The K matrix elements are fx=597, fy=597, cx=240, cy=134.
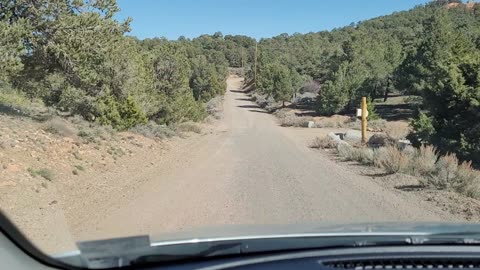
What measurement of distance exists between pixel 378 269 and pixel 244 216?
26.1 ft

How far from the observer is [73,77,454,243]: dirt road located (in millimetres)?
9922

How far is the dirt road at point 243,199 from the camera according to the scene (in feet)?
32.6

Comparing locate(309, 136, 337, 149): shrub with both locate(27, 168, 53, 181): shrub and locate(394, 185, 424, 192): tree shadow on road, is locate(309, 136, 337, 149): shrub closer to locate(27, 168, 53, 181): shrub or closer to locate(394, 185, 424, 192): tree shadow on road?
locate(394, 185, 424, 192): tree shadow on road

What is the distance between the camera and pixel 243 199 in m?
12.3

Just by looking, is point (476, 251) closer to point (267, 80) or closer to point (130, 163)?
point (130, 163)

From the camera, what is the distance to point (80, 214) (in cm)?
1055

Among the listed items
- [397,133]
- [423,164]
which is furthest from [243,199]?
[397,133]

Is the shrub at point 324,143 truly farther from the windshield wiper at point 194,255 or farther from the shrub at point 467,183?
the windshield wiper at point 194,255

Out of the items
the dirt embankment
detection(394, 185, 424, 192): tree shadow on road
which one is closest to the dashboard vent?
the dirt embankment

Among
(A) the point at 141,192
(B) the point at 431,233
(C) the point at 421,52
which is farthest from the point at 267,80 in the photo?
(B) the point at 431,233

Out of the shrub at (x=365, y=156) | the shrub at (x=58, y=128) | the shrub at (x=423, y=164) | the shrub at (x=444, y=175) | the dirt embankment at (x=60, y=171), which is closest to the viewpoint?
the dirt embankment at (x=60, y=171)

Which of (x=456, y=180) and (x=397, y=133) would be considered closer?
(x=456, y=180)

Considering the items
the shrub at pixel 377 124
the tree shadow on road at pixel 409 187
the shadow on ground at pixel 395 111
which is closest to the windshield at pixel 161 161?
the tree shadow on road at pixel 409 187

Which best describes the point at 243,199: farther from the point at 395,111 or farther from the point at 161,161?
the point at 395,111
